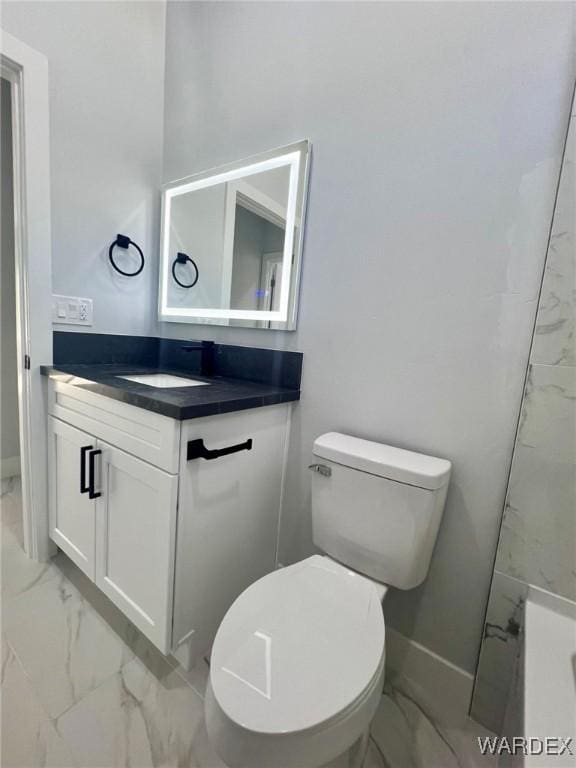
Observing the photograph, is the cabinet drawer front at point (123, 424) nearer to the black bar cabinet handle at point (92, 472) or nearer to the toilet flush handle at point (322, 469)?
the black bar cabinet handle at point (92, 472)

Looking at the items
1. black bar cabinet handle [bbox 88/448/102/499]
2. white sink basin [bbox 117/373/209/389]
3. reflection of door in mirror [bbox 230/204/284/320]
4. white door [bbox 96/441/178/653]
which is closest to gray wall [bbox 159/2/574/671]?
reflection of door in mirror [bbox 230/204/284/320]

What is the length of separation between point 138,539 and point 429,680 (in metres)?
1.04

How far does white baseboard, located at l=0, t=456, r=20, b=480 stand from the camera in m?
2.26

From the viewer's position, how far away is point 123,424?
105 cm

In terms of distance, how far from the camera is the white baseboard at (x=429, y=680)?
40.9 inches

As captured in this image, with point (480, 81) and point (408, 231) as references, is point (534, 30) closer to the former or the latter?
point (480, 81)

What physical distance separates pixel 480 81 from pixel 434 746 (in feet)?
6.08

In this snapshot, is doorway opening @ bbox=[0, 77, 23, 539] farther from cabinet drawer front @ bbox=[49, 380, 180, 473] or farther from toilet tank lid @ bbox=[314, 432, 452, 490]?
toilet tank lid @ bbox=[314, 432, 452, 490]

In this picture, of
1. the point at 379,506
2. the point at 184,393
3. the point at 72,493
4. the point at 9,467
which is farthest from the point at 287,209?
the point at 9,467

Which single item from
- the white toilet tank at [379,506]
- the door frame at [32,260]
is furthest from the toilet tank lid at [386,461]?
the door frame at [32,260]

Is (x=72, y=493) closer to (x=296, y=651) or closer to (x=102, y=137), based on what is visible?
(x=296, y=651)

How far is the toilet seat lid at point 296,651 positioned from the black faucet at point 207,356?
900 millimetres

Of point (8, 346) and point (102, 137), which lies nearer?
point (102, 137)

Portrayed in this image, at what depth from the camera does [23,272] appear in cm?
133
